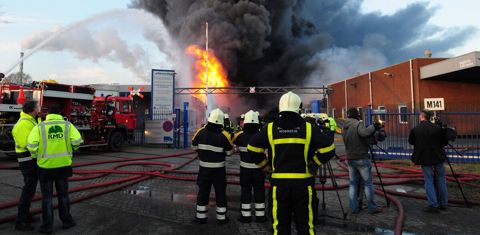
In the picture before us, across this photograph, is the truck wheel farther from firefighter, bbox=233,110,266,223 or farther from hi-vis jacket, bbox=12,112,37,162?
firefighter, bbox=233,110,266,223

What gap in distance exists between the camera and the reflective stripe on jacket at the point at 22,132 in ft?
14.5

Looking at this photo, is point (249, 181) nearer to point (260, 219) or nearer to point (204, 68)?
point (260, 219)

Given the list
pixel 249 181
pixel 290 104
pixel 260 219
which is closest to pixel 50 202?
pixel 249 181

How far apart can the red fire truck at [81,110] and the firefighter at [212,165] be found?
268 inches

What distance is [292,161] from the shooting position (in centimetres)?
304

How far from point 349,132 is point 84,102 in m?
11.3

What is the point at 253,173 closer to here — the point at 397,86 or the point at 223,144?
the point at 223,144

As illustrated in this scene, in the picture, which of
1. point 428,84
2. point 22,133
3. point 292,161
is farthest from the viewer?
point 428,84

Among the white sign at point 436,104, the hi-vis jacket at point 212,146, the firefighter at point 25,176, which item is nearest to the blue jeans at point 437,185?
the hi-vis jacket at point 212,146

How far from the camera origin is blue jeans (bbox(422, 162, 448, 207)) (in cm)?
525

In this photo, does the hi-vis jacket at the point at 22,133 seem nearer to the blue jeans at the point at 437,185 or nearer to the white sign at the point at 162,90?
the blue jeans at the point at 437,185

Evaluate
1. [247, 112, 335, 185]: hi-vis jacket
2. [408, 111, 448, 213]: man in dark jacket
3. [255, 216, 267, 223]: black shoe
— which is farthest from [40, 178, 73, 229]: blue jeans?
[408, 111, 448, 213]: man in dark jacket

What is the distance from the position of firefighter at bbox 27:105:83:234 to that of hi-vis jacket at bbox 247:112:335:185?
292cm

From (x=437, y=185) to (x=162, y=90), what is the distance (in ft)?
45.6
